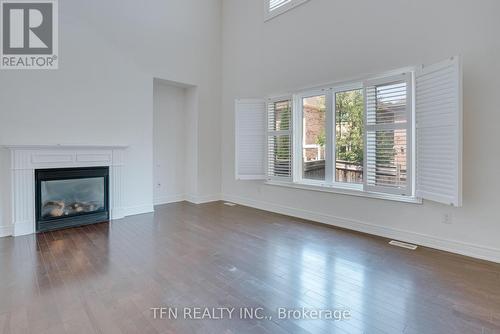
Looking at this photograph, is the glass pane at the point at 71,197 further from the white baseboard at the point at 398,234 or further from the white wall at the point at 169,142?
the white baseboard at the point at 398,234

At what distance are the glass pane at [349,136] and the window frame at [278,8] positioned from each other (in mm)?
1891

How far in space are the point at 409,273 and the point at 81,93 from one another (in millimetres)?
5268

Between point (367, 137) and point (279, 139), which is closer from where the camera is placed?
point (367, 137)

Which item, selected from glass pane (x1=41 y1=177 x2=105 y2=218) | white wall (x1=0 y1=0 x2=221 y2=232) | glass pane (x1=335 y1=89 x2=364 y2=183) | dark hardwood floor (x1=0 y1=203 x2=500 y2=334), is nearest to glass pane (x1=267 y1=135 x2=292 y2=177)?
glass pane (x1=335 y1=89 x2=364 y2=183)

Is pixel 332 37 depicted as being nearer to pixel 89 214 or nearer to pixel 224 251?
pixel 224 251

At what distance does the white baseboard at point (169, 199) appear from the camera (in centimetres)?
588

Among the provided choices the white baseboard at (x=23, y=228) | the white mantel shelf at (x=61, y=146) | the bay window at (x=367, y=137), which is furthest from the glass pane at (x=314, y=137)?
the white baseboard at (x=23, y=228)

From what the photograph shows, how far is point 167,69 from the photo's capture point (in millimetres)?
5328

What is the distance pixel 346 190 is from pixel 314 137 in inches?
44.8

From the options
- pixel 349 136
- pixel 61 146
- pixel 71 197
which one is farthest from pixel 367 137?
pixel 71 197

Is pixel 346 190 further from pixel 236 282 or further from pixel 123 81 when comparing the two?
pixel 123 81

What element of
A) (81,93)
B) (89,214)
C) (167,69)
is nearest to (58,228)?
(89,214)

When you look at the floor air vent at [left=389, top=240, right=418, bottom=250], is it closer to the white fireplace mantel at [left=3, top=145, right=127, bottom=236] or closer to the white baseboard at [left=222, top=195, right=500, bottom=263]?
the white baseboard at [left=222, top=195, right=500, bottom=263]

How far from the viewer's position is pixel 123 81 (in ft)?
15.5
